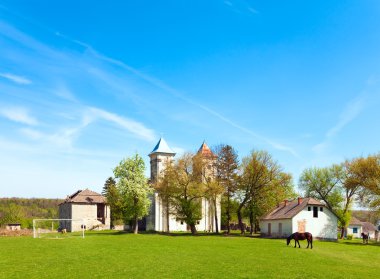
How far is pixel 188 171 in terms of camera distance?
64625 mm

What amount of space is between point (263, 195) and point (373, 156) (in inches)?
705

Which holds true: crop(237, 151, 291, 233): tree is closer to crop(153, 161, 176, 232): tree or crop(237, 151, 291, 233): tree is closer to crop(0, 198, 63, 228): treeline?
crop(153, 161, 176, 232): tree

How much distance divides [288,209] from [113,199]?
1298 inches

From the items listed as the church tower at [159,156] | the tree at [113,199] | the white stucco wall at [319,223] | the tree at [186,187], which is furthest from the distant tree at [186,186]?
the church tower at [159,156]

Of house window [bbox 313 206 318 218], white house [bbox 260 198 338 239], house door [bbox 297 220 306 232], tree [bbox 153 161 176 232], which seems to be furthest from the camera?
tree [bbox 153 161 176 232]

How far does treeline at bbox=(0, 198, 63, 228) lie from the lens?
306 feet

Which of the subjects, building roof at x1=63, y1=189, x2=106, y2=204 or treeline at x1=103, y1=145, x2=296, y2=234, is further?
building roof at x1=63, y1=189, x2=106, y2=204

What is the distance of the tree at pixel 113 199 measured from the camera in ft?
243

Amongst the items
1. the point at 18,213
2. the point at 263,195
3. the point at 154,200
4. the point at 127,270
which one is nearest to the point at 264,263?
→ the point at 127,270

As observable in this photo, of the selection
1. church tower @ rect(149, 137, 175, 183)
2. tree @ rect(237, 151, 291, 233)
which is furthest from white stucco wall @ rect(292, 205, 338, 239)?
church tower @ rect(149, 137, 175, 183)

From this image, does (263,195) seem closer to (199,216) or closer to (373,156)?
(199,216)

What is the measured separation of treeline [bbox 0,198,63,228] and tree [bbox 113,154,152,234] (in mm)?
35722

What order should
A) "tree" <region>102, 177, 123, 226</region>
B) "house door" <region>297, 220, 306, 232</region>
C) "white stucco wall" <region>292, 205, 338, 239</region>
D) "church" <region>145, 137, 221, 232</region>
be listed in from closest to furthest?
"house door" <region>297, 220, 306, 232</region> < "white stucco wall" <region>292, 205, 338, 239</region> < "tree" <region>102, 177, 123, 226</region> < "church" <region>145, 137, 221, 232</region>

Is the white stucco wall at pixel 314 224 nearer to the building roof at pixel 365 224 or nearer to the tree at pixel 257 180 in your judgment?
the tree at pixel 257 180
